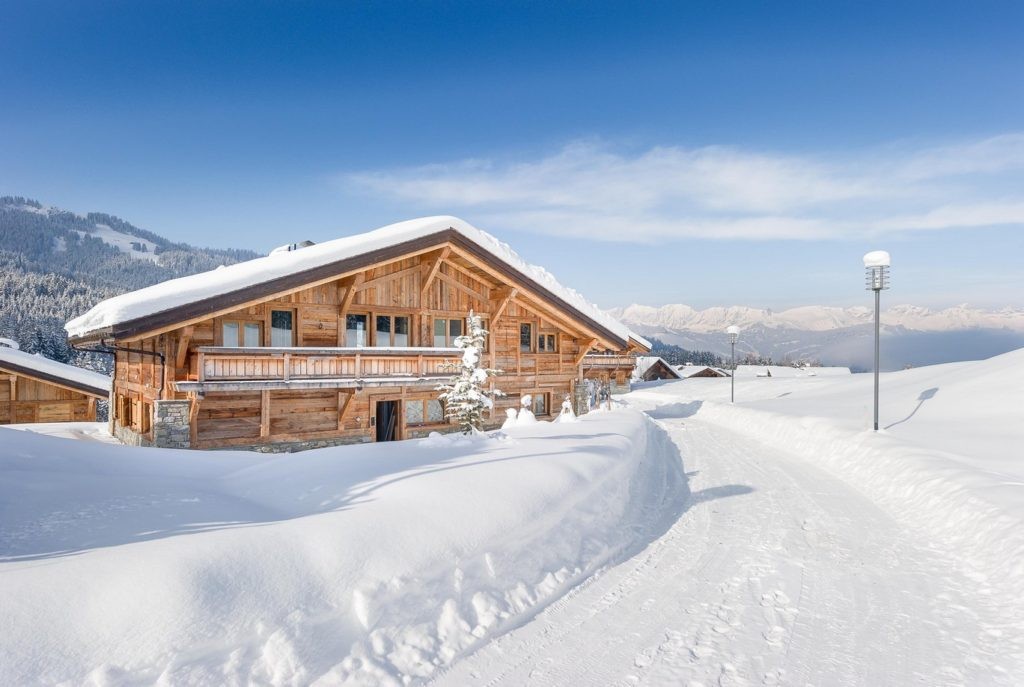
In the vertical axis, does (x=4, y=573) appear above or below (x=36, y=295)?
below

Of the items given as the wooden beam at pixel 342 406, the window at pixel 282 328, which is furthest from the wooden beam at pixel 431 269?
the window at pixel 282 328

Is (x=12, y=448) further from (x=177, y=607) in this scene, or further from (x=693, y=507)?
(x=693, y=507)

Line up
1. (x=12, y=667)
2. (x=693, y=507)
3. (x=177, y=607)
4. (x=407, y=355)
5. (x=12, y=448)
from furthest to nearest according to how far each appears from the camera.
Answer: (x=407, y=355) → (x=693, y=507) → (x=12, y=448) → (x=177, y=607) → (x=12, y=667)

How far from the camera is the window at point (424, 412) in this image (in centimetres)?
1945

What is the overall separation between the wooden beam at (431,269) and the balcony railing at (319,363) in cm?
235

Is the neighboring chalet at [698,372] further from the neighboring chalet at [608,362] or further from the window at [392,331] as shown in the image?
the window at [392,331]

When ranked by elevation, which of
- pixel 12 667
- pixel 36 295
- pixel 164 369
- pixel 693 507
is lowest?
pixel 693 507

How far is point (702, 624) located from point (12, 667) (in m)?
5.82

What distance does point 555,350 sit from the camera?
24641 mm

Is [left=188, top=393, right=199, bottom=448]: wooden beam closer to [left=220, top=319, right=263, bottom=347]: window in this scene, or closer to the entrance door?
[left=220, top=319, right=263, bottom=347]: window

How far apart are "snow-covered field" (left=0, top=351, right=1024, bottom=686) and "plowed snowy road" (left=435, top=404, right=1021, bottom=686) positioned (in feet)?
0.10

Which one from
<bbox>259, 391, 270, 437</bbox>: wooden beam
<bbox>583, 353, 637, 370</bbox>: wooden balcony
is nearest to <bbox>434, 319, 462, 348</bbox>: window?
<bbox>259, 391, 270, 437</bbox>: wooden beam

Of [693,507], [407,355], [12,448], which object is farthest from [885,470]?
[12,448]

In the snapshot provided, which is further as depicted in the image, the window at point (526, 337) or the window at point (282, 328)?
the window at point (526, 337)
